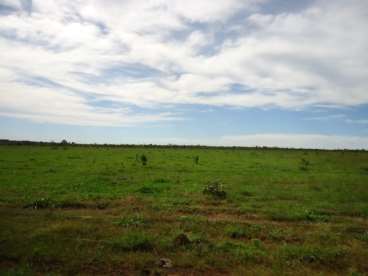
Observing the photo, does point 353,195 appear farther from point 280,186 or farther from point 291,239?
point 291,239

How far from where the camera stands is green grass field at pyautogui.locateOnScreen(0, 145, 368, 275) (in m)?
8.58

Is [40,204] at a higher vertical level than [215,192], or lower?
lower

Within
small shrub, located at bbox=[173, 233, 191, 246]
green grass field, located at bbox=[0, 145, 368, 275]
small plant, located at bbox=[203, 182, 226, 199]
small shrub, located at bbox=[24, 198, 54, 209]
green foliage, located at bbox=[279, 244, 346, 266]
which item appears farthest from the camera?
small plant, located at bbox=[203, 182, 226, 199]

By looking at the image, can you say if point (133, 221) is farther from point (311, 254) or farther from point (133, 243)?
point (311, 254)

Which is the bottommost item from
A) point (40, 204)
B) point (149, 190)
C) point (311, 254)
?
point (311, 254)

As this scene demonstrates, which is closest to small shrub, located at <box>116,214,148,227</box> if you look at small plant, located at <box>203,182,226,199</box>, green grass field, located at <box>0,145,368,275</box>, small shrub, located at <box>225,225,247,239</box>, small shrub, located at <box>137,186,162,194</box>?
green grass field, located at <box>0,145,368,275</box>

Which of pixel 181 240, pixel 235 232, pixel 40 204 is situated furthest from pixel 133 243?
pixel 40 204

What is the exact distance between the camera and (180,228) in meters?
11.6

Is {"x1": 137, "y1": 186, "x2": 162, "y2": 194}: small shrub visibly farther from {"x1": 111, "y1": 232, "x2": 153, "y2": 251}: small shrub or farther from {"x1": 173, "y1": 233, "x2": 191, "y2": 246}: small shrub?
{"x1": 173, "y1": 233, "x2": 191, "y2": 246}: small shrub

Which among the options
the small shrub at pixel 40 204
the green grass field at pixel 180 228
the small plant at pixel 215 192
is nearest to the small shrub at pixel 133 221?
the green grass field at pixel 180 228

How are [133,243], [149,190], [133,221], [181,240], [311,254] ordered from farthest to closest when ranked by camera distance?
[149,190], [133,221], [181,240], [133,243], [311,254]

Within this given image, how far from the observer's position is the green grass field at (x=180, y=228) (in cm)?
858

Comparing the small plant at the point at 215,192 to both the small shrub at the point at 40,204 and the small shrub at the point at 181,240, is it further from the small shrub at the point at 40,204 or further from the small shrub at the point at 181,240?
the small shrub at the point at 181,240

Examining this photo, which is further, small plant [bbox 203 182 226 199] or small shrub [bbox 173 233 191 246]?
small plant [bbox 203 182 226 199]
